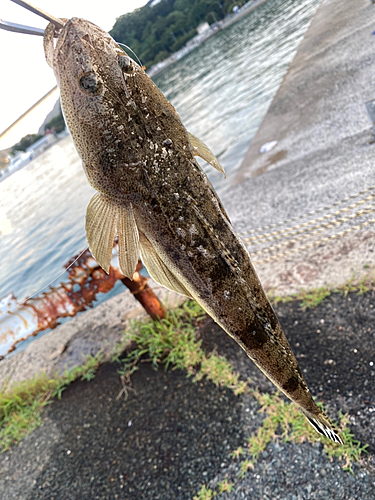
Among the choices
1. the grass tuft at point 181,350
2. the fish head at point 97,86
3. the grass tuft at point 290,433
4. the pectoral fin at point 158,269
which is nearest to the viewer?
the fish head at point 97,86

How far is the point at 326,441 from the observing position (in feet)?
11.3

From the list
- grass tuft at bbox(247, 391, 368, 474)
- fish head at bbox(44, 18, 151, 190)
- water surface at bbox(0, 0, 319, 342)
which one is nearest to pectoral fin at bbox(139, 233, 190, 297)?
fish head at bbox(44, 18, 151, 190)

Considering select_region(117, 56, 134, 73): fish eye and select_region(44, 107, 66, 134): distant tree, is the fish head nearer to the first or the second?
select_region(117, 56, 134, 73): fish eye

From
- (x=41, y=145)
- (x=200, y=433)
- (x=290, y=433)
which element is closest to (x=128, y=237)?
(x=41, y=145)

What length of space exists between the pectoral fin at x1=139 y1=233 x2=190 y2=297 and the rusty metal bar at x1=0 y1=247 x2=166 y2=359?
3.01 metres

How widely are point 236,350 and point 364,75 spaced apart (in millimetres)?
10084

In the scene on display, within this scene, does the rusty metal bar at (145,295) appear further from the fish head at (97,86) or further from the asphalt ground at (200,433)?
the fish head at (97,86)

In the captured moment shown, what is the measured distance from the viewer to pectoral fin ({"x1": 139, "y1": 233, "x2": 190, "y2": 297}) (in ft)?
6.25

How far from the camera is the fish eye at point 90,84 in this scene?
1730mm

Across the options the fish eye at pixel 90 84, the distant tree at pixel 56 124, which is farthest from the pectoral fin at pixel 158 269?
A: the distant tree at pixel 56 124

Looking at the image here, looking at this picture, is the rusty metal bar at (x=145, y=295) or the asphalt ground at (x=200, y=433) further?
the rusty metal bar at (x=145, y=295)

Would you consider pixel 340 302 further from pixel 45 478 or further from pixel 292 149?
pixel 292 149

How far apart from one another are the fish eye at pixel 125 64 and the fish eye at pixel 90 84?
146mm

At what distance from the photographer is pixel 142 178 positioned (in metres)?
1.75
